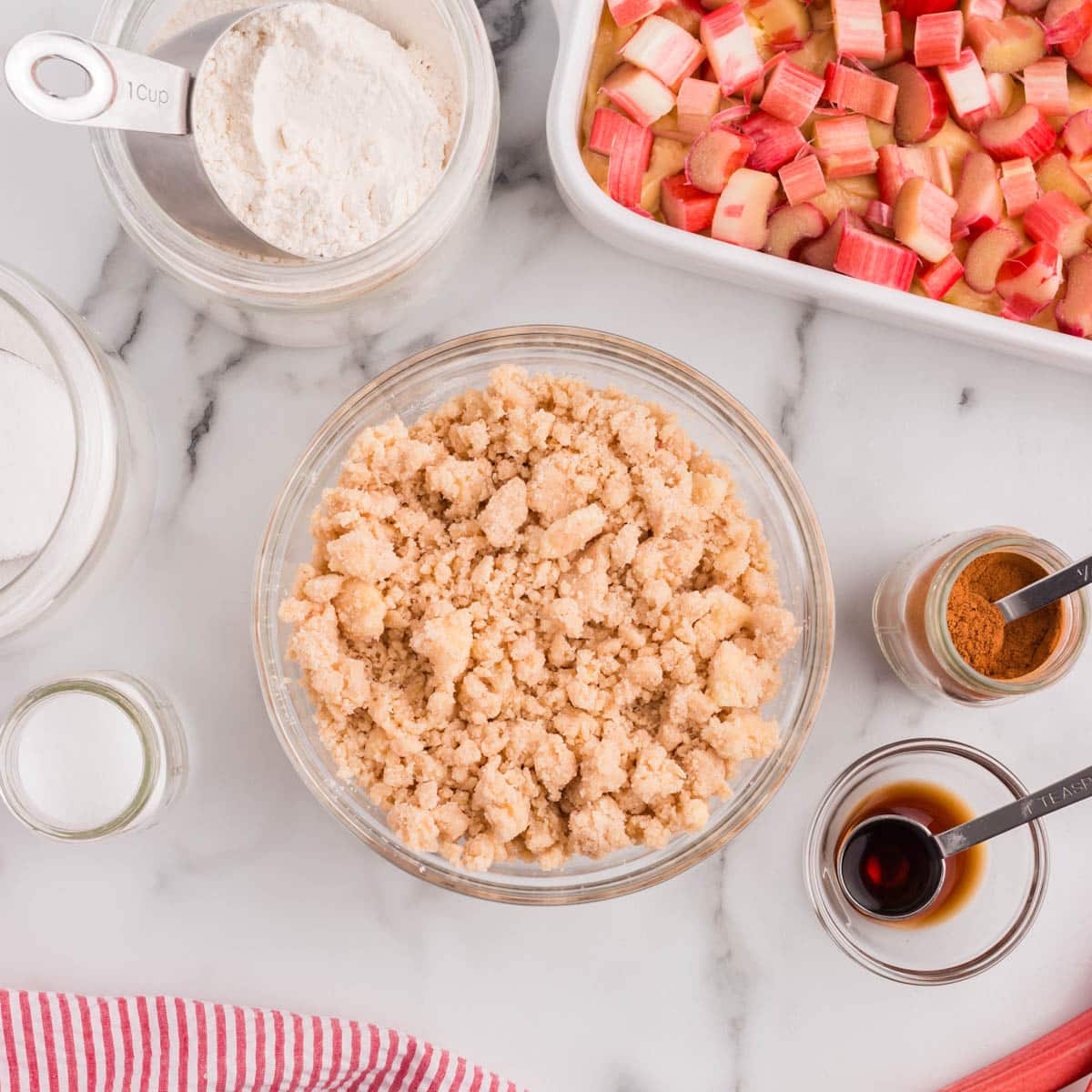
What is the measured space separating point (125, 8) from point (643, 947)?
3.62 ft

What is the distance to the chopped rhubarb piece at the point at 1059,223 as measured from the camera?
1.05 m

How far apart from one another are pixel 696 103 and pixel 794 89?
10 cm

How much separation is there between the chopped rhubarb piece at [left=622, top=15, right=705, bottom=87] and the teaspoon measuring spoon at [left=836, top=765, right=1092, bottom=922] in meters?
0.79

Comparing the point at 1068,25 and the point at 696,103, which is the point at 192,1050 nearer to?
the point at 696,103

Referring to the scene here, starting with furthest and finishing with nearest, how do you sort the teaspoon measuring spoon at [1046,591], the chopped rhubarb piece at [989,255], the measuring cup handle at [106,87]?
the chopped rhubarb piece at [989,255], the teaspoon measuring spoon at [1046,591], the measuring cup handle at [106,87]

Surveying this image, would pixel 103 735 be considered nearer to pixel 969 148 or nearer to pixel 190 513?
pixel 190 513

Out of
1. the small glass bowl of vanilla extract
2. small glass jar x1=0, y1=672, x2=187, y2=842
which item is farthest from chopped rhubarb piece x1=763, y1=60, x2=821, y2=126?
small glass jar x1=0, y1=672, x2=187, y2=842

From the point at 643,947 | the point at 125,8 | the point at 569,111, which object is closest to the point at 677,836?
the point at 643,947

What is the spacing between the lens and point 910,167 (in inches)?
41.9

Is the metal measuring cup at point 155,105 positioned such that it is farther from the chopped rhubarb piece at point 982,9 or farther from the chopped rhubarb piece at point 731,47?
the chopped rhubarb piece at point 982,9

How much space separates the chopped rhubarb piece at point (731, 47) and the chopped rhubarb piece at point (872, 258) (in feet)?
0.62

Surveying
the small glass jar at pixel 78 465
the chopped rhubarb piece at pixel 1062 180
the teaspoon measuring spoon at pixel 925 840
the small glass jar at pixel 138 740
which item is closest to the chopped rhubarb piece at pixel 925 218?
the chopped rhubarb piece at pixel 1062 180

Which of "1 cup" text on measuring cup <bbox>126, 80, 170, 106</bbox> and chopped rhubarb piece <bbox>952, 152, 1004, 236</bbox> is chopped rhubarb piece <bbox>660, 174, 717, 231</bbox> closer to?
chopped rhubarb piece <bbox>952, 152, 1004, 236</bbox>

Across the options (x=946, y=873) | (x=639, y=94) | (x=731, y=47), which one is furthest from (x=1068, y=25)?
(x=946, y=873)
